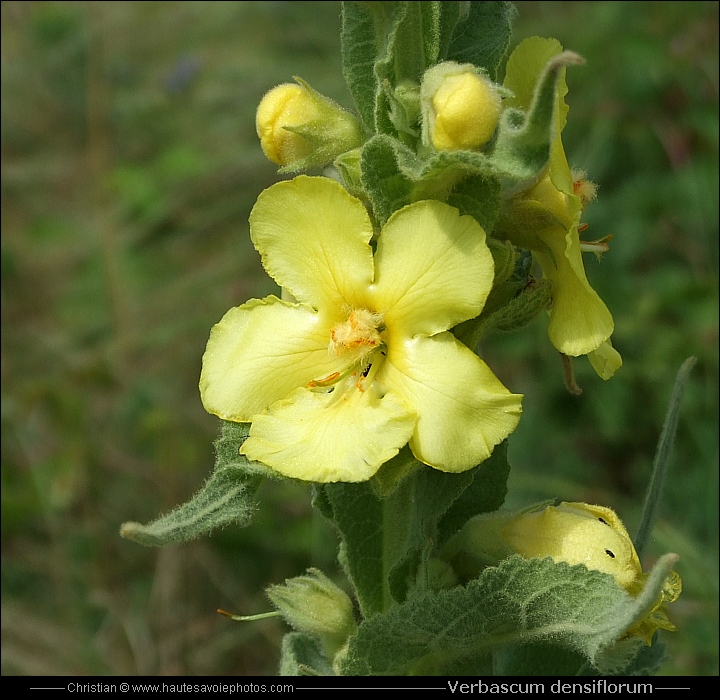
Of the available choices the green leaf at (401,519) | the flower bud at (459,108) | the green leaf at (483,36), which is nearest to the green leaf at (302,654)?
the green leaf at (401,519)

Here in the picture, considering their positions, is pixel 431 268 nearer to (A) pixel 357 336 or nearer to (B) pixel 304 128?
(A) pixel 357 336

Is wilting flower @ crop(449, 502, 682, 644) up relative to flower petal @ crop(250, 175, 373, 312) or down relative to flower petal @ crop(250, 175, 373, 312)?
down

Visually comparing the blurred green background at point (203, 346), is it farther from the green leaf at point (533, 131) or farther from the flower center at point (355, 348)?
the green leaf at point (533, 131)

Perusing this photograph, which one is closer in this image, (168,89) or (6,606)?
(6,606)

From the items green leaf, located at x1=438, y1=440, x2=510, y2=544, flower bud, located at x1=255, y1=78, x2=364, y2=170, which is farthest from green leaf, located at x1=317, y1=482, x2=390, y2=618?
flower bud, located at x1=255, y1=78, x2=364, y2=170

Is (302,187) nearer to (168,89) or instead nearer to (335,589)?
(335,589)

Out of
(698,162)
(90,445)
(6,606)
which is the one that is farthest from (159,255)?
(698,162)

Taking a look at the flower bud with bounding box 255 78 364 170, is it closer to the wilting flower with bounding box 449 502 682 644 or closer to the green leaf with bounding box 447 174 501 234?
the green leaf with bounding box 447 174 501 234
